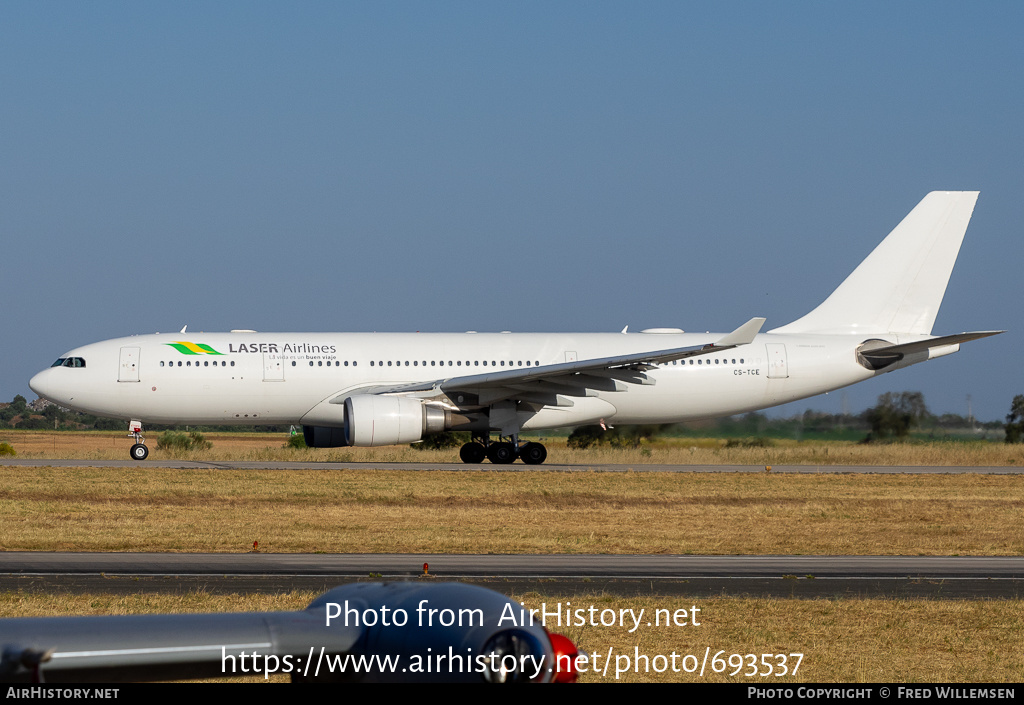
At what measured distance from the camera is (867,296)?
1388 inches

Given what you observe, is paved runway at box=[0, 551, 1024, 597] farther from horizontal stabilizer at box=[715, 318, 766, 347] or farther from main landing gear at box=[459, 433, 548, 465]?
main landing gear at box=[459, 433, 548, 465]

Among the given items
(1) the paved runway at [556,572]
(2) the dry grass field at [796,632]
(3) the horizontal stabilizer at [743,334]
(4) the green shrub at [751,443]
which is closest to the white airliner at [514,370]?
(3) the horizontal stabilizer at [743,334]

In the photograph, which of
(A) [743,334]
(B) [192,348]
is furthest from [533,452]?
(B) [192,348]

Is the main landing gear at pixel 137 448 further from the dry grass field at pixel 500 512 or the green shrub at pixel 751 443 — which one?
the green shrub at pixel 751 443

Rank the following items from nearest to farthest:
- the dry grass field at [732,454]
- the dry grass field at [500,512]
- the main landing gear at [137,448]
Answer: the dry grass field at [500,512]
the main landing gear at [137,448]
the dry grass field at [732,454]

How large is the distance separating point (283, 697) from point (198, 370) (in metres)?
29.4

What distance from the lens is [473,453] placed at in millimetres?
33812

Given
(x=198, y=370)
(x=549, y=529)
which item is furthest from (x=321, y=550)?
(x=198, y=370)

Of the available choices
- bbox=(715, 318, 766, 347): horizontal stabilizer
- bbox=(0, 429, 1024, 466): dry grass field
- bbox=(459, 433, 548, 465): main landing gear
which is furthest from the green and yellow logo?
bbox=(715, 318, 766, 347): horizontal stabilizer

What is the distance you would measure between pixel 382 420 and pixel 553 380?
5009 mm

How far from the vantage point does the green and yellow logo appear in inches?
1236

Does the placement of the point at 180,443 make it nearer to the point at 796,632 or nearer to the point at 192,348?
the point at 192,348

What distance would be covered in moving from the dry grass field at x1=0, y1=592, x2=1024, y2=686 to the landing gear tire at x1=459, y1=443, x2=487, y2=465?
857 inches

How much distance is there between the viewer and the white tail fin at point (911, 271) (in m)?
35.1
